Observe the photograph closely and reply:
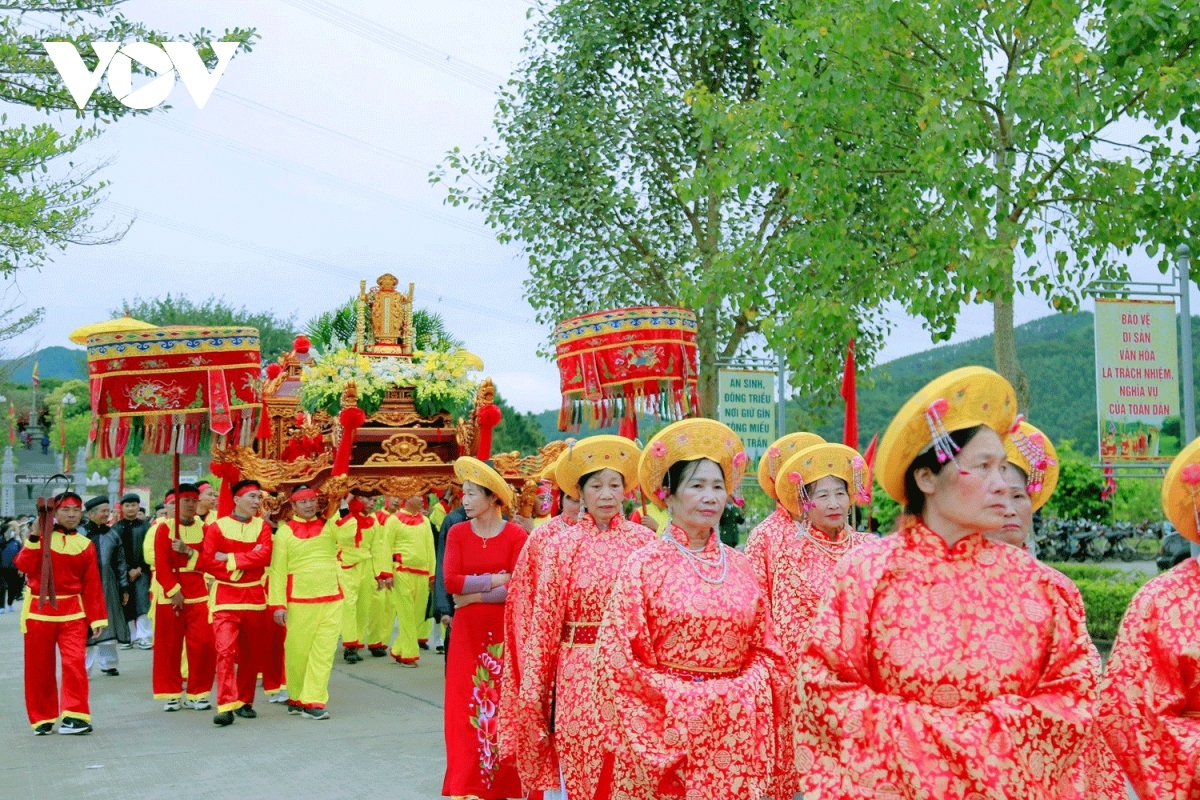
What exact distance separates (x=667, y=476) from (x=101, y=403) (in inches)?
243

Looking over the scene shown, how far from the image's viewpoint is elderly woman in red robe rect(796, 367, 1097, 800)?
3.21 meters

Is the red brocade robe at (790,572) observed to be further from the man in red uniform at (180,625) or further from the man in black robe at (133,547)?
the man in black robe at (133,547)

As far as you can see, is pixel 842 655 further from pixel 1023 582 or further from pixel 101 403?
pixel 101 403

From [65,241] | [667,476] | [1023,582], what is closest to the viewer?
[1023,582]

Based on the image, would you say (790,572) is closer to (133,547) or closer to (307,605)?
(307,605)

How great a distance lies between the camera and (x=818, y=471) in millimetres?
6730

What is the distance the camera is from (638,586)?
486cm

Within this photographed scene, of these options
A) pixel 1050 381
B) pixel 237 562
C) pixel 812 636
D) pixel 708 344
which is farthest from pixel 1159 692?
pixel 1050 381

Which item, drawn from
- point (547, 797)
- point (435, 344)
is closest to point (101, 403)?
point (435, 344)

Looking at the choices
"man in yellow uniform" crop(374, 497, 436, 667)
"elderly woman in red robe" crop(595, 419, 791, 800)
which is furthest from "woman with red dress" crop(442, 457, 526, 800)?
"man in yellow uniform" crop(374, 497, 436, 667)

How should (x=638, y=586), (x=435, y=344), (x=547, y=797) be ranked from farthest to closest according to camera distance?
1. (x=435, y=344)
2. (x=547, y=797)
3. (x=638, y=586)

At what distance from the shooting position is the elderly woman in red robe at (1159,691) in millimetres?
3883

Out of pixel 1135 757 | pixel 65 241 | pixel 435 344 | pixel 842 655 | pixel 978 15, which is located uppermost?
pixel 978 15

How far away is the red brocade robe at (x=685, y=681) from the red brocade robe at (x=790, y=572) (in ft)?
4.76
